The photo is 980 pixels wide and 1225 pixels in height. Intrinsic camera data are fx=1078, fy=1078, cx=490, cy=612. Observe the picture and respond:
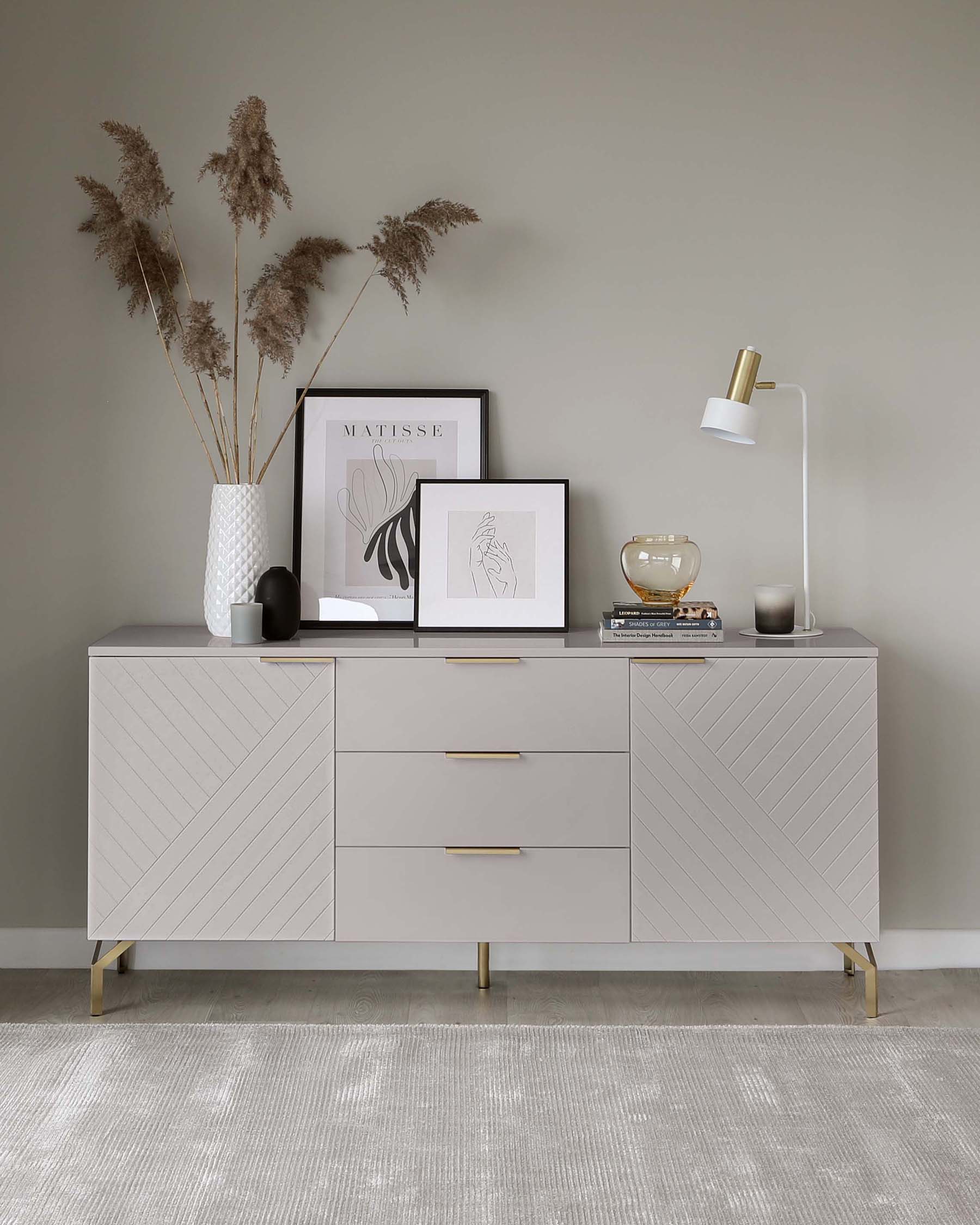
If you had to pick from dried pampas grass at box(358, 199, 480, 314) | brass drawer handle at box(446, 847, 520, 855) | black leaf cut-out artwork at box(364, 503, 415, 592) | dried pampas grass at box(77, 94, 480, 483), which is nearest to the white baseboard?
brass drawer handle at box(446, 847, 520, 855)

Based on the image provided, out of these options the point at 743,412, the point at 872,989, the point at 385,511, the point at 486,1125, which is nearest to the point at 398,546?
the point at 385,511

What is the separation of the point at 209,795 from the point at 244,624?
37 centimetres

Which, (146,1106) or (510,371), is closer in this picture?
(146,1106)

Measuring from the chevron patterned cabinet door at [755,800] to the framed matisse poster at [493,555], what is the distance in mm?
332

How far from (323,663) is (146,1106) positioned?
0.92m

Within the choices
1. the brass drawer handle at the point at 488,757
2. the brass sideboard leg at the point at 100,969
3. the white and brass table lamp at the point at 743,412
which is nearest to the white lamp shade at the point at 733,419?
the white and brass table lamp at the point at 743,412

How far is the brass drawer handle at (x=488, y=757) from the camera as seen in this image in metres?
2.31

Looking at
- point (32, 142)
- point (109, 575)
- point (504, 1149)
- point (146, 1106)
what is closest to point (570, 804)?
point (504, 1149)

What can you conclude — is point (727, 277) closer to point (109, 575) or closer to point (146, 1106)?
point (109, 575)

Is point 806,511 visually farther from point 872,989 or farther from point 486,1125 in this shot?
point 486,1125

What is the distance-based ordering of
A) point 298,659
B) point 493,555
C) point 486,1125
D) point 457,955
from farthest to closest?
1. point 457,955
2. point 493,555
3. point 298,659
4. point 486,1125

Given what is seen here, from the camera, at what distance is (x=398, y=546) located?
8.58ft

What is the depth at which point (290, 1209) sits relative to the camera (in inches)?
56.5

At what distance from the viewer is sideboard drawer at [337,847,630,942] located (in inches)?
91.5
